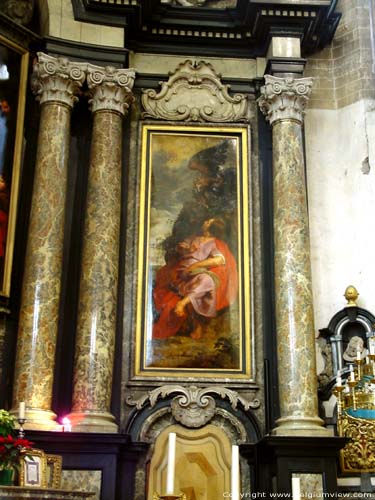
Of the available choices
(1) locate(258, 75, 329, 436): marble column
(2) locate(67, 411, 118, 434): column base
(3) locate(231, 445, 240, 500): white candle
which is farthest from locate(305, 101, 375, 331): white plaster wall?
(3) locate(231, 445, 240, 500): white candle

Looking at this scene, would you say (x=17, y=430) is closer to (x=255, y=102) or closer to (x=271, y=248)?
(x=271, y=248)

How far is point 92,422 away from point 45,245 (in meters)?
2.24

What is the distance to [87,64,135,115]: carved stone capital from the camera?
10.9m

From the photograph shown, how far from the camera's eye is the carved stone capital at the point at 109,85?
1085 centimetres

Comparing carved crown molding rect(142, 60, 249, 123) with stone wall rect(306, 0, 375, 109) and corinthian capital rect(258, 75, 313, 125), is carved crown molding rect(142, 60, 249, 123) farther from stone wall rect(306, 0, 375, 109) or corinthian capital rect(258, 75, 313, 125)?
stone wall rect(306, 0, 375, 109)

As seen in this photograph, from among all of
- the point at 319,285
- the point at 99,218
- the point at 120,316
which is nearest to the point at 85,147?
the point at 99,218

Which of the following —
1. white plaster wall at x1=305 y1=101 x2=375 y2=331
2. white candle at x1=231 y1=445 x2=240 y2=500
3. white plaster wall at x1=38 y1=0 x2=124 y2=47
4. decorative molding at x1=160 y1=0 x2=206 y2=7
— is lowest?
white candle at x1=231 y1=445 x2=240 y2=500

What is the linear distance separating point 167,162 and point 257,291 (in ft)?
7.19

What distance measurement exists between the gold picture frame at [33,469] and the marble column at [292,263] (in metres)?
3.09

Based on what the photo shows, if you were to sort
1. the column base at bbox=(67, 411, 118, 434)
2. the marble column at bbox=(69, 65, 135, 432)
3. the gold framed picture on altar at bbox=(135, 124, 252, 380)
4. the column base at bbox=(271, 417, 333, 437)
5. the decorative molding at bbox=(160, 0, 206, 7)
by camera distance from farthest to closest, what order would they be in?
the decorative molding at bbox=(160, 0, 206, 7) → the gold framed picture on altar at bbox=(135, 124, 252, 380) → the marble column at bbox=(69, 65, 135, 432) → the column base at bbox=(271, 417, 333, 437) → the column base at bbox=(67, 411, 118, 434)

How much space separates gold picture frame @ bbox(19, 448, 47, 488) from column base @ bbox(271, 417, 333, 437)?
3.06m

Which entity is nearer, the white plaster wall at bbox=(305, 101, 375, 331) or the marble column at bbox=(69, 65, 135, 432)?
the marble column at bbox=(69, 65, 135, 432)

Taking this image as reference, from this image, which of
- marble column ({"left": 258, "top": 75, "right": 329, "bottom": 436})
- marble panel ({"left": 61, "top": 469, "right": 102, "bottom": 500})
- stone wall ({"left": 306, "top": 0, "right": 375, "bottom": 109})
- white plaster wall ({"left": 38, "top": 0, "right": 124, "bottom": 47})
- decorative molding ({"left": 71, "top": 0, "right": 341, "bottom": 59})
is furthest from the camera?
stone wall ({"left": 306, "top": 0, "right": 375, "bottom": 109})

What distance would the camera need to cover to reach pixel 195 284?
35.5ft
